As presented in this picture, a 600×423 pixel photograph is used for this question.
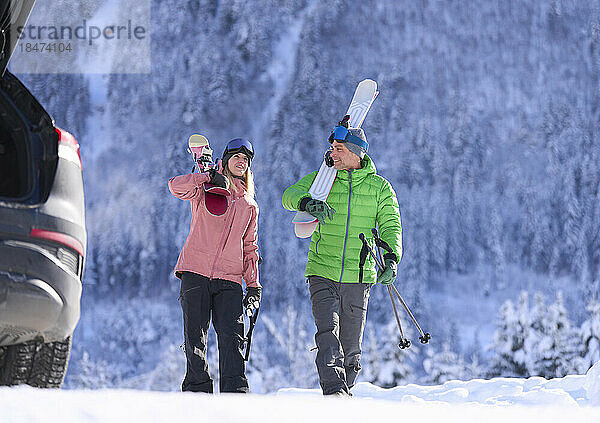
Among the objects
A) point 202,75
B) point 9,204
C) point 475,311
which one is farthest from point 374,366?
point 202,75

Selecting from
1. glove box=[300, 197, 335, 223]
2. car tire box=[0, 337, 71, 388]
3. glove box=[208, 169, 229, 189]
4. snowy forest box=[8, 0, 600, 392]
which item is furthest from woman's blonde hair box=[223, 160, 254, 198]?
snowy forest box=[8, 0, 600, 392]

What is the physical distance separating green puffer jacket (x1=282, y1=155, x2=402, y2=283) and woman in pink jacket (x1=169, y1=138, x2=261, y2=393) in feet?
1.13

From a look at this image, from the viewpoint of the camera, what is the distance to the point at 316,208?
502 cm

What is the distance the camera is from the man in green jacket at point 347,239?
5.07 metres

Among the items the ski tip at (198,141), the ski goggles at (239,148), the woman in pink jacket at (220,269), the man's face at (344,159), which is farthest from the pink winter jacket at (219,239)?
the man's face at (344,159)

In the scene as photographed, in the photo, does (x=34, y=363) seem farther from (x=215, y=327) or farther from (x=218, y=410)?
(x=215, y=327)

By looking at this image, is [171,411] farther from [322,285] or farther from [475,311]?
[475,311]

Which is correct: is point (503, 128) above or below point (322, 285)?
above

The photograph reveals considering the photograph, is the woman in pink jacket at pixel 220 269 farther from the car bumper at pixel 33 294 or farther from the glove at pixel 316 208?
the car bumper at pixel 33 294

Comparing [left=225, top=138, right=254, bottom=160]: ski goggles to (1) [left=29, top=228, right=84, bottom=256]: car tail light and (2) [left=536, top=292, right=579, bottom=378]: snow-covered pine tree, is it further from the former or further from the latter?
(2) [left=536, top=292, right=579, bottom=378]: snow-covered pine tree

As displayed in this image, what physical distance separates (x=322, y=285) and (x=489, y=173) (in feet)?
281

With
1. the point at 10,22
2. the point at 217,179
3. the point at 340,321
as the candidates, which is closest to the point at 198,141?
the point at 217,179

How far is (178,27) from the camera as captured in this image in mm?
99812

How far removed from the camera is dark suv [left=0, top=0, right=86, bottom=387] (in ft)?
9.29
